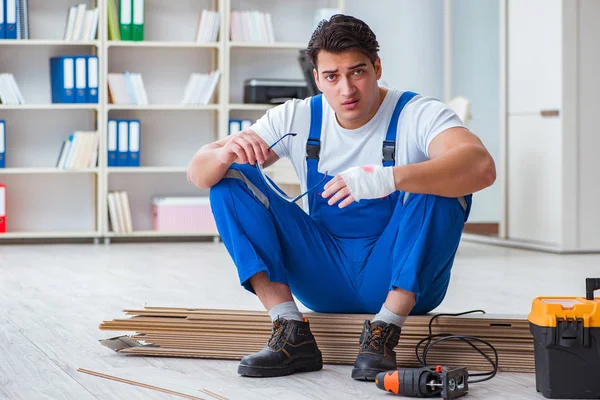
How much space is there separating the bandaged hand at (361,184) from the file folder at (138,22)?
14.5ft

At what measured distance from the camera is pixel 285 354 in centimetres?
219

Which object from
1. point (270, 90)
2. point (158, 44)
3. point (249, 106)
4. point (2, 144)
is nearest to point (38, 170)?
point (2, 144)

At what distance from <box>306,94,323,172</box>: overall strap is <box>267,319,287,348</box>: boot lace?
1.31 feet

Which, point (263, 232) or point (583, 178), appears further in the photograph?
point (583, 178)

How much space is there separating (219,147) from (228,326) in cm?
45

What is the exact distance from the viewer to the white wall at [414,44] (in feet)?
22.8

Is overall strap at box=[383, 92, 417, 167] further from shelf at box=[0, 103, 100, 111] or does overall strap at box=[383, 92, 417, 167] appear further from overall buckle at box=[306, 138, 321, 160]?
shelf at box=[0, 103, 100, 111]

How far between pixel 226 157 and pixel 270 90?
4.12 meters

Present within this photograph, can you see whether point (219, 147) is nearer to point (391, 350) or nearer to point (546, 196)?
point (391, 350)

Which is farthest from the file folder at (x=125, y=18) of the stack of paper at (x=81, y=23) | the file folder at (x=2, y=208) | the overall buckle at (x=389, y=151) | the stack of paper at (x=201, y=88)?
the overall buckle at (x=389, y=151)

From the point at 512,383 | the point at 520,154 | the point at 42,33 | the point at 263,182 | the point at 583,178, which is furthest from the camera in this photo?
the point at 42,33

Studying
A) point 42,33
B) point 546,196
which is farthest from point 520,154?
point 42,33

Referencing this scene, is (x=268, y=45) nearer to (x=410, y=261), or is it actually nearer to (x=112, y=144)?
(x=112, y=144)

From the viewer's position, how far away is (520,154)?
5.80 meters
